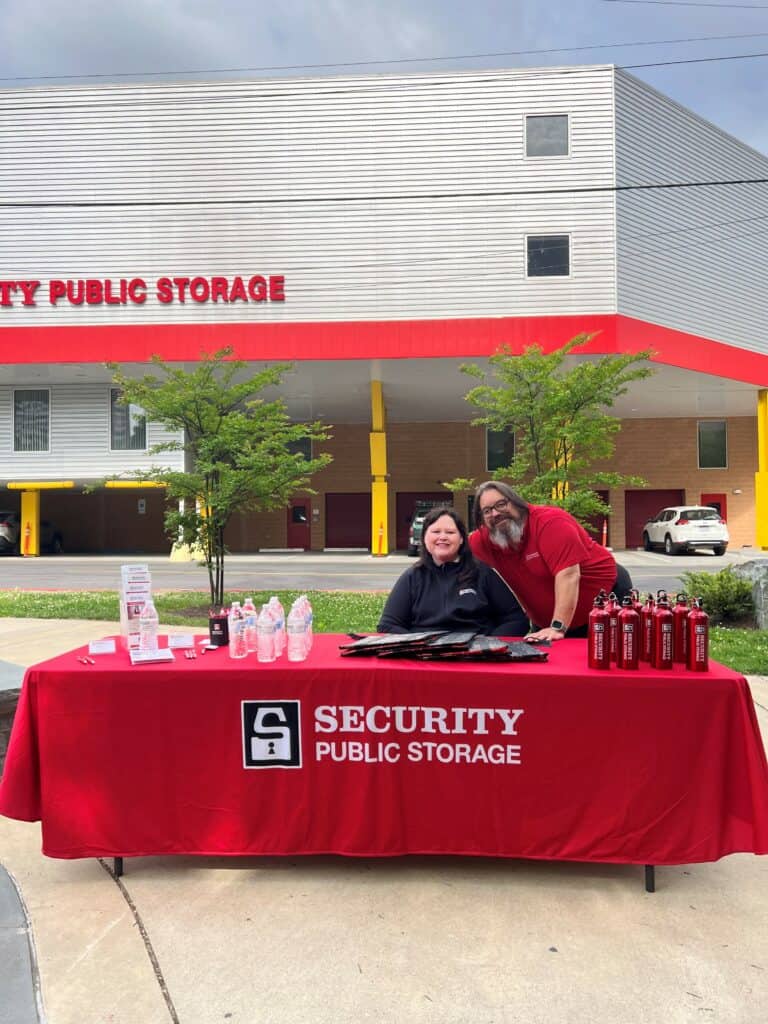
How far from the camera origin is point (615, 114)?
883 inches

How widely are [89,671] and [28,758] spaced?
1.59ft

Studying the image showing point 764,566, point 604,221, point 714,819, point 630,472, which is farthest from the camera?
point 630,472

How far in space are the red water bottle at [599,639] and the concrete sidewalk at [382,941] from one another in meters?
1.00

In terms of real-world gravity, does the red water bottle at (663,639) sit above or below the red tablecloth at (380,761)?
above

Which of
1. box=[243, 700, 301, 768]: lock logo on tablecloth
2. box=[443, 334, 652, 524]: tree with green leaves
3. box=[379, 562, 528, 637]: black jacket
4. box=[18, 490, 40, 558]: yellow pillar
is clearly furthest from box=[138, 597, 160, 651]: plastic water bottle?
box=[18, 490, 40, 558]: yellow pillar

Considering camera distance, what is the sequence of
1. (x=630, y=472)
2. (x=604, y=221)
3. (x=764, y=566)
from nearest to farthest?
(x=764, y=566), (x=604, y=221), (x=630, y=472)

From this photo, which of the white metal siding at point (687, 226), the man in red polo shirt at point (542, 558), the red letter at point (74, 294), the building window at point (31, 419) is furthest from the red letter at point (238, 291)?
the man in red polo shirt at point (542, 558)

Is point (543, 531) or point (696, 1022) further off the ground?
point (543, 531)

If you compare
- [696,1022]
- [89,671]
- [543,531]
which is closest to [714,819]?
[696,1022]

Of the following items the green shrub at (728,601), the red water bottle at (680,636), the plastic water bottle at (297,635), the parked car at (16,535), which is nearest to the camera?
the red water bottle at (680,636)

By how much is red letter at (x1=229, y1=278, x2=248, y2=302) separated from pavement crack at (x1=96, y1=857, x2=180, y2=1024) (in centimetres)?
2066

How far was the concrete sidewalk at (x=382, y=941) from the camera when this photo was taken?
2564mm

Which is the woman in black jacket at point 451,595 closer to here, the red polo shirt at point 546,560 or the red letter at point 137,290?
the red polo shirt at point 546,560

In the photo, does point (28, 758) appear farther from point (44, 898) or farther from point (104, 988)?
point (104, 988)
